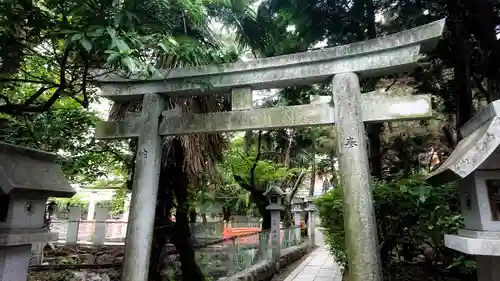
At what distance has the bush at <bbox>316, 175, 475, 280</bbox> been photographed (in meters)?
4.83

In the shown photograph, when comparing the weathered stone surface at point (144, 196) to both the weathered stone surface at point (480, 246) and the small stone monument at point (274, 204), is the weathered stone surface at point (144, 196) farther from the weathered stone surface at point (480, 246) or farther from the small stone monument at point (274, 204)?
the small stone monument at point (274, 204)

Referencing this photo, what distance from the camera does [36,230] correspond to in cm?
377

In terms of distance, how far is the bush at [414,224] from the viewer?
4.83m

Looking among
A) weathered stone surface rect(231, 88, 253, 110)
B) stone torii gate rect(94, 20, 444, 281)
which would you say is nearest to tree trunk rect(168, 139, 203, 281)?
stone torii gate rect(94, 20, 444, 281)

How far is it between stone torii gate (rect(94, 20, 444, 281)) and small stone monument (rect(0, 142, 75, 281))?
1105 mm


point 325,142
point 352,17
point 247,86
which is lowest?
point 247,86

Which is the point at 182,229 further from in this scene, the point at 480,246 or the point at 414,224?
the point at 480,246

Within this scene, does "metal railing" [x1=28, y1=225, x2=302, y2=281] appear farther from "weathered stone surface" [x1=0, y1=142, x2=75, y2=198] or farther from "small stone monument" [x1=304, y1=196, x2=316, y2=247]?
"small stone monument" [x1=304, y1=196, x2=316, y2=247]

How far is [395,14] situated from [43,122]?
281 inches

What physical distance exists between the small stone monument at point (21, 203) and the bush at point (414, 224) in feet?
15.5

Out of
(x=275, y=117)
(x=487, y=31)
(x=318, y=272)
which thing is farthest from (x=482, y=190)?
(x=318, y=272)

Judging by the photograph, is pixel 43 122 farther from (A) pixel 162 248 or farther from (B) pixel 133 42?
(B) pixel 133 42

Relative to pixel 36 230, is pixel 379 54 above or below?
above

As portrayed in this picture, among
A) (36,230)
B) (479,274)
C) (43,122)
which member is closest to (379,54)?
(479,274)
